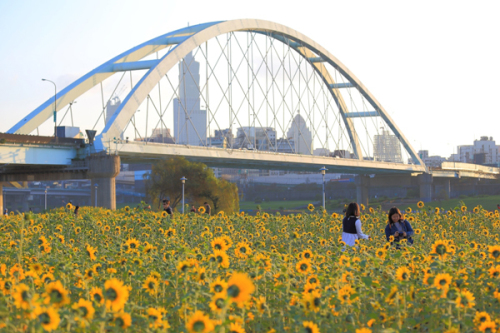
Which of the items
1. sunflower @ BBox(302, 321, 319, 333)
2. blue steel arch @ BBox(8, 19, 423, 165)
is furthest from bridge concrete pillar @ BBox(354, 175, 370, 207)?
sunflower @ BBox(302, 321, 319, 333)

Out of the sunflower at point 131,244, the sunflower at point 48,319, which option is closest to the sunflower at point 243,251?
the sunflower at point 131,244

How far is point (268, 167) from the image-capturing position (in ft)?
197

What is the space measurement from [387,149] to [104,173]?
64.2 meters

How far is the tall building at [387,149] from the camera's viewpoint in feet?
273

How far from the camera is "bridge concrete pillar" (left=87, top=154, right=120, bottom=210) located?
36438 mm

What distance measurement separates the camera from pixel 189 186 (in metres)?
43.2

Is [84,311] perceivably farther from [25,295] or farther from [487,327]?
[487,327]

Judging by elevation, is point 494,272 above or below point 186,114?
below

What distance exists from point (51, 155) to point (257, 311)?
110 feet

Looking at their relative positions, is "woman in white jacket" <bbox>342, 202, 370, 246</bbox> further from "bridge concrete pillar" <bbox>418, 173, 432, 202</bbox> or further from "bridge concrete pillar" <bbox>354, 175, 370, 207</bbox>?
"bridge concrete pillar" <bbox>418, 173, 432, 202</bbox>

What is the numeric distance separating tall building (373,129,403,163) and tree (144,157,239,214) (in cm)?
3847

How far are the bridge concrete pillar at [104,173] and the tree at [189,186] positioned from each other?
5.89m

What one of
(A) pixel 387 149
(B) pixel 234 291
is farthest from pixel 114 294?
(A) pixel 387 149

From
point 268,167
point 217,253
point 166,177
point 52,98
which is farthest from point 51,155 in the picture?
point 217,253
